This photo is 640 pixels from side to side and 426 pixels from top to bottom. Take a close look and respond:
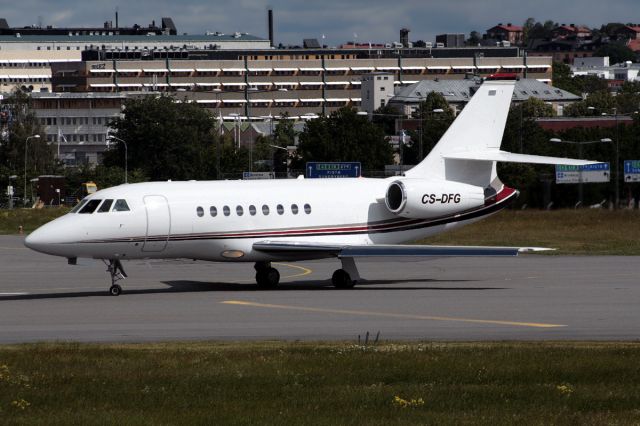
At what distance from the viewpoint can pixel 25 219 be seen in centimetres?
8900

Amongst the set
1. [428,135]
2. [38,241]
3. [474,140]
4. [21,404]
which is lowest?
[21,404]

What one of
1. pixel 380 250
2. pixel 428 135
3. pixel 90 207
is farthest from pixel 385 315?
pixel 428 135

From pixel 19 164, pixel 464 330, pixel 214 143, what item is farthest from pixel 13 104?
pixel 464 330

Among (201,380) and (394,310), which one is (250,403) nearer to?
(201,380)

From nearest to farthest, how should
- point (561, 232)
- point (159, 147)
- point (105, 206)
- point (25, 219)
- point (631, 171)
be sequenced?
point (105, 206), point (561, 232), point (25, 219), point (631, 171), point (159, 147)

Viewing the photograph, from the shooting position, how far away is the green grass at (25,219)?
84106 mm

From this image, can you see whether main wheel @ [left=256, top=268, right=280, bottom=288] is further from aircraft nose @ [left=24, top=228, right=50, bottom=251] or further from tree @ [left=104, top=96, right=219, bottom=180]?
tree @ [left=104, top=96, right=219, bottom=180]

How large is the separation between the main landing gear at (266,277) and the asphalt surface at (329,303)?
46 cm

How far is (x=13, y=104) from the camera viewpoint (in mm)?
172000

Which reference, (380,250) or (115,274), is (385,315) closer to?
(380,250)

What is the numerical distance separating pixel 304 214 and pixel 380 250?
296 cm

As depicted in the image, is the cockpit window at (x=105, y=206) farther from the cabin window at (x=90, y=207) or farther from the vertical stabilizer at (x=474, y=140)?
the vertical stabilizer at (x=474, y=140)

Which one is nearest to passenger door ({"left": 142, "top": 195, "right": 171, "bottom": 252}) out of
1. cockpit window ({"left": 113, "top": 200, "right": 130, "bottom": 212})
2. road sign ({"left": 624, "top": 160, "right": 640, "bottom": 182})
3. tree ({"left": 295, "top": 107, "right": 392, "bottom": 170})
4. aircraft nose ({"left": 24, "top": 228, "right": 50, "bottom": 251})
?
cockpit window ({"left": 113, "top": 200, "right": 130, "bottom": 212})

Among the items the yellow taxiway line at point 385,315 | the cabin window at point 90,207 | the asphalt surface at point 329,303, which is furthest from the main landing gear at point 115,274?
the yellow taxiway line at point 385,315
